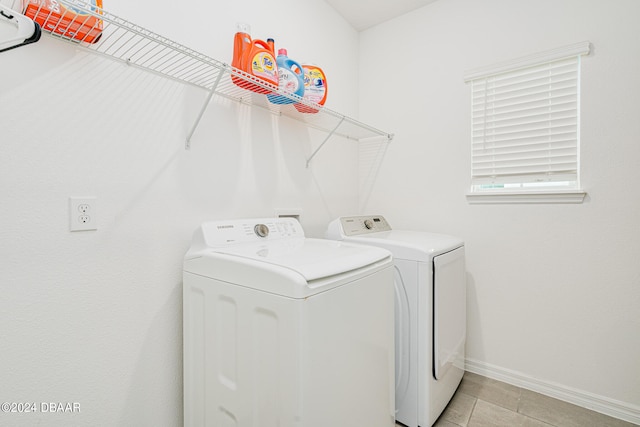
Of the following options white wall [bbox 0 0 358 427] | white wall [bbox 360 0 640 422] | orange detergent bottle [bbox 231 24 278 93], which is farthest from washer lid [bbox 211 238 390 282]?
white wall [bbox 360 0 640 422]

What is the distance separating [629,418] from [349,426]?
1686 mm

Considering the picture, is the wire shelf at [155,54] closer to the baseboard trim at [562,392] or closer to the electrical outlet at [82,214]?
the electrical outlet at [82,214]

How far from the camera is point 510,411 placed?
1.70 meters

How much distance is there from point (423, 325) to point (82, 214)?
1.53m

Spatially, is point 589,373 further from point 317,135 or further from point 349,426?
point 317,135

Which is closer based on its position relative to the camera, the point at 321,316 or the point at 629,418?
the point at 321,316

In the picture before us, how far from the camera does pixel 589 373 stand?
1.74 meters

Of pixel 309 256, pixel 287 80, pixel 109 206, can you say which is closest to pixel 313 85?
pixel 287 80

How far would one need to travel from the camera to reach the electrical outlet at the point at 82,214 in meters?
1.04

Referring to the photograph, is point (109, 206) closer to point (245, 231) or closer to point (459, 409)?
point (245, 231)

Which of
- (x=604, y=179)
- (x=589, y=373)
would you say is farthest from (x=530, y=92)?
(x=589, y=373)

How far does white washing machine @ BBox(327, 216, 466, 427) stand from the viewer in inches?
60.4

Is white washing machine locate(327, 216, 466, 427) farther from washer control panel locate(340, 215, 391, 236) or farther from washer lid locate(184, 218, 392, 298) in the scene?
washer lid locate(184, 218, 392, 298)

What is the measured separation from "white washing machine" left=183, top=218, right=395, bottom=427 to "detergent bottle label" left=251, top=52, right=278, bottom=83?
2.31 ft
